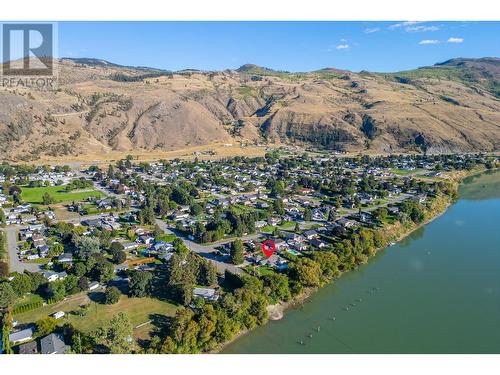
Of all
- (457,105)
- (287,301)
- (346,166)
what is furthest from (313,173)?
(457,105)

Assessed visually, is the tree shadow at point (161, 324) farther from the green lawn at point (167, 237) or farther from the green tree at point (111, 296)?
the green lawn at point (167, 237)

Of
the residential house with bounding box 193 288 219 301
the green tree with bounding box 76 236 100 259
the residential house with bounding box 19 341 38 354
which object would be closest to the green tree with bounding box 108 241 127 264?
the green tree with bounding box 76 236 100 259

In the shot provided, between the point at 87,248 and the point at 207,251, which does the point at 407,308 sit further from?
the point at 87,248

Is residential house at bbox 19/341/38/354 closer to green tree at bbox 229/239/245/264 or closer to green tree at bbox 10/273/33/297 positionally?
green tree at bbox 10/273/33/297

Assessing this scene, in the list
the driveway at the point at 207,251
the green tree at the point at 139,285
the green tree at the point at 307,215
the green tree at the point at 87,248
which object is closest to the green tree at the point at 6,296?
the green tree at the point at 139,285

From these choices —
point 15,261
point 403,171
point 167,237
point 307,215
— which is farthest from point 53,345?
point 403,171
